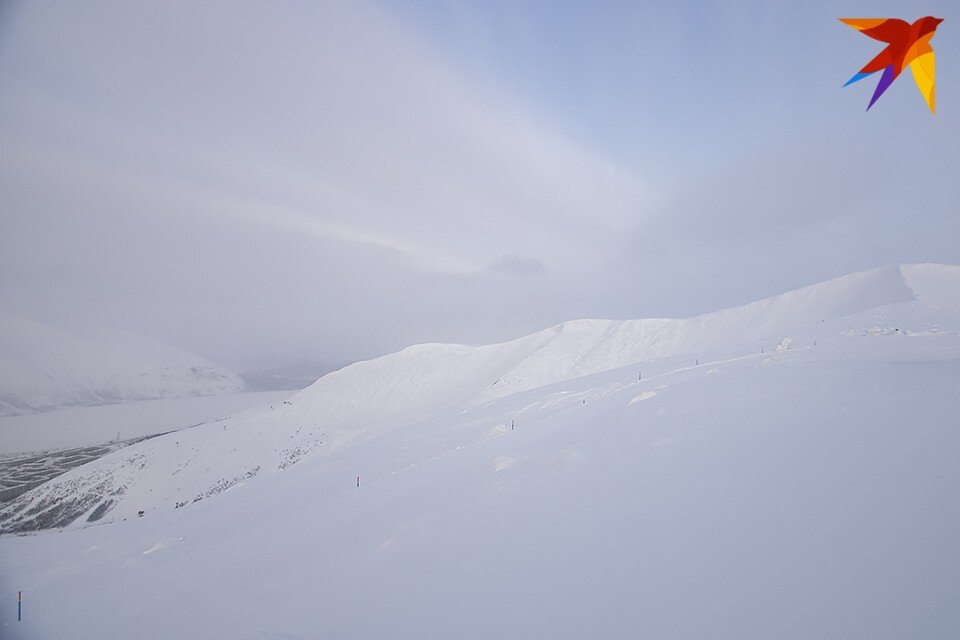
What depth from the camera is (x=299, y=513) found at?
12523 mm

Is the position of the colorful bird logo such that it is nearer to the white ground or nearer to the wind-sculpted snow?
the wind-sculpted snow

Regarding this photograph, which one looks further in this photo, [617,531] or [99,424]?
[99,424]

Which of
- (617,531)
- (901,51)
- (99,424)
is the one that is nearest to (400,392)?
(617,531)

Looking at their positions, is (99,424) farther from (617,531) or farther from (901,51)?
(901,51)

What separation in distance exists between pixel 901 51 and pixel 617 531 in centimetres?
838

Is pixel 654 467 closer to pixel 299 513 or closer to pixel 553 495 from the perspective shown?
pixel 553 495

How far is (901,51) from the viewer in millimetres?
6062

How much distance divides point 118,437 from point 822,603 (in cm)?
13945

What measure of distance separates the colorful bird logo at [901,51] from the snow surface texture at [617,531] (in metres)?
5.01

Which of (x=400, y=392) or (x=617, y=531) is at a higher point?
(x=400, y=392)

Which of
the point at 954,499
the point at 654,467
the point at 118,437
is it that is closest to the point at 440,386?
the point at 654,467

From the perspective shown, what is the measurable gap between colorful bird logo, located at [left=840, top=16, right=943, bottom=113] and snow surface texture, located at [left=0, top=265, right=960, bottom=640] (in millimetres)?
5008

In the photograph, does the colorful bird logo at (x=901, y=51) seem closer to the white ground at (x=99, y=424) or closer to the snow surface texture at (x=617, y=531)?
the snow surface texture at (x=617, y=531)

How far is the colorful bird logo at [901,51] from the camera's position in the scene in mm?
5973
